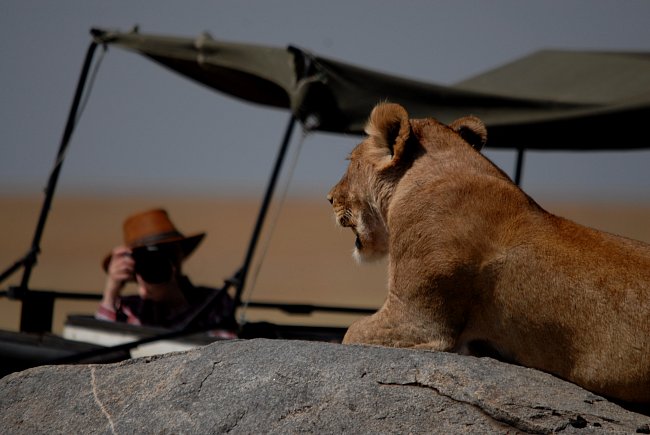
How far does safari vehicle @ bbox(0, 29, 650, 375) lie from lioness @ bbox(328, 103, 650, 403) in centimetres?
215

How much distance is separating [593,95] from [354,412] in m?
4.53

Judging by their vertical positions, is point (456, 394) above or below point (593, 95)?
below

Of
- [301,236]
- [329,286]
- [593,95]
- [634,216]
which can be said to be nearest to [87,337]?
[593,95]

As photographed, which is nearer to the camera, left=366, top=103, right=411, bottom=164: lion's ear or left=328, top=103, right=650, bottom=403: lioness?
left=328, top=103, right=650, bottom=403: lioness

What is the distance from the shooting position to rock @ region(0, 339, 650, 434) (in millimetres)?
3451

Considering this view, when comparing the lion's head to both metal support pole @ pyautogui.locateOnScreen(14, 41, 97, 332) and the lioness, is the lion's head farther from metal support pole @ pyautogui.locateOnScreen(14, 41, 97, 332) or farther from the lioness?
metal support pole @ pyautogui.locateOnScreen(14, 41, 97, 332)

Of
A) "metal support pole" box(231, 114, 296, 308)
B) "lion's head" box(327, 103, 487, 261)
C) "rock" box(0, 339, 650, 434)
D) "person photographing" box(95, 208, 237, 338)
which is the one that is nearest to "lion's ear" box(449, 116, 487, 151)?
"lion's head" box(327, 103, 487, 261)

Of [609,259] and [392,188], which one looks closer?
[609,259]

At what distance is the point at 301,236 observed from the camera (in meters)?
53.2

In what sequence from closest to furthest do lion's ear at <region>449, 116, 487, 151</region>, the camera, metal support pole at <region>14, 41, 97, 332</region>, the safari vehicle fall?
lion's ear at <region>449, 116, 487, 151</region>
the safari vehicle
the camera
metal support pole at <region>14, 41, 97, 332</region>

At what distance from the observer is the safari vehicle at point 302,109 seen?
6.42 m

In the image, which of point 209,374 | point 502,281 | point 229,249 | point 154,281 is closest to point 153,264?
point 154,281

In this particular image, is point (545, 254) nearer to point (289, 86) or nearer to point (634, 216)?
point (289, 86)

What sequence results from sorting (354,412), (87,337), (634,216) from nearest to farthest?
(354,412) < (87,337) < (634,216)
